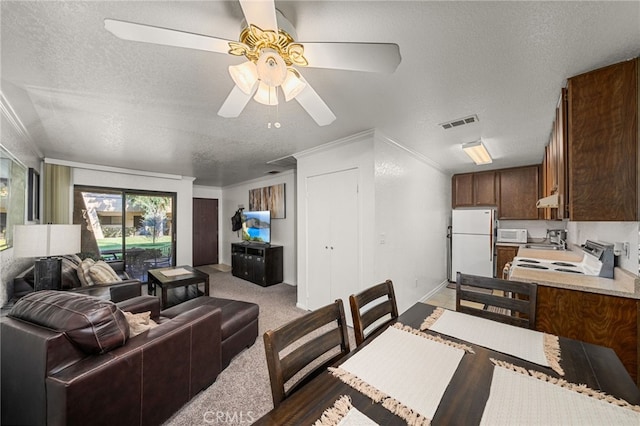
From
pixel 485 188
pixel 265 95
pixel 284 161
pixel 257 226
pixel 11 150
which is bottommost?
pixel 257 226

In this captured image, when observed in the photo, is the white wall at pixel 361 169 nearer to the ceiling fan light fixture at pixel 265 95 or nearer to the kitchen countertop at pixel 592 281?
the kitchen countertop at pixel 592 281

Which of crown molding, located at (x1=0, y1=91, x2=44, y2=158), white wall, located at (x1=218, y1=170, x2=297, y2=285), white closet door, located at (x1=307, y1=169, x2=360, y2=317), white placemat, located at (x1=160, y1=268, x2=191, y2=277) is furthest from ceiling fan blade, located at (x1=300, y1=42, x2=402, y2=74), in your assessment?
white wall, located at (x1=218, y1=170, x2=297, y2=285)

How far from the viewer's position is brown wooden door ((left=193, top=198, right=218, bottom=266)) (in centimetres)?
653

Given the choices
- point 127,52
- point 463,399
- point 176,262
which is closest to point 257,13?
point 127,52

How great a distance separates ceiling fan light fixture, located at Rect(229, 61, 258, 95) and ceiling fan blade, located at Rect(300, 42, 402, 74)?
0.29 m

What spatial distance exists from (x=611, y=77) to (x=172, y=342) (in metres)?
3.05

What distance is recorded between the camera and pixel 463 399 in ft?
2.53

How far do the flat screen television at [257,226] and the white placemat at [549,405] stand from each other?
4788 millimetres

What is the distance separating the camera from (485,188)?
4684 mm

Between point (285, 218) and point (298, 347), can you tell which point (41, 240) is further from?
point (285, 218)

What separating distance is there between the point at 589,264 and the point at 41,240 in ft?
15.4

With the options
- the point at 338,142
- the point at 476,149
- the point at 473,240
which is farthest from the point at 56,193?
the point at 473,240

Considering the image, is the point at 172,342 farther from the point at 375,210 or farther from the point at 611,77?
the point at 611,77

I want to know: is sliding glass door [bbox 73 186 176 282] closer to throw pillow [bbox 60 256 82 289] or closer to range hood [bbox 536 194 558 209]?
throw pillow [bbox 60 256 82 289]
